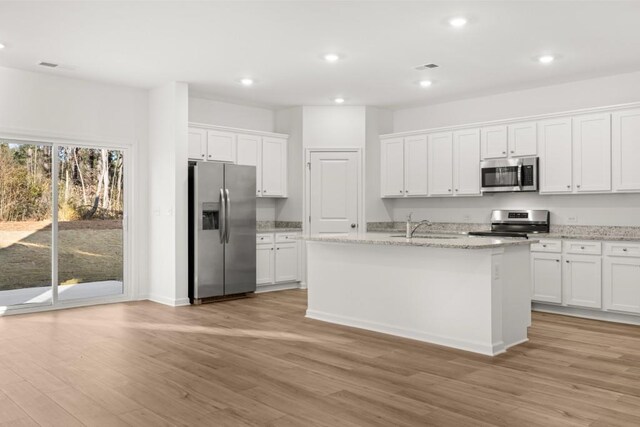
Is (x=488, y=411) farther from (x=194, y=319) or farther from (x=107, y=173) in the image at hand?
(x=107, y=173)

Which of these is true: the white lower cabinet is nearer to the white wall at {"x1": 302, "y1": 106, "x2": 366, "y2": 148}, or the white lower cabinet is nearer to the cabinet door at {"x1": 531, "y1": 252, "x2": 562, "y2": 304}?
the white wall at {"x1": 302, "y1": 106, "x2": 366, "y2": 148}

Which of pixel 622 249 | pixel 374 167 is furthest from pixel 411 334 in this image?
pixel 374 167

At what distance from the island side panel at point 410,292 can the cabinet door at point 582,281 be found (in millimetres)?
2006

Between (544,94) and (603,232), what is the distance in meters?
1.86

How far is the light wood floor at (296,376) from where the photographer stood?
118 inches

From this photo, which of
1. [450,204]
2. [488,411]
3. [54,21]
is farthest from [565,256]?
[54,21]

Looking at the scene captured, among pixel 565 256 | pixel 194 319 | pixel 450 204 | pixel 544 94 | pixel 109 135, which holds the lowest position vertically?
pixel 194 319

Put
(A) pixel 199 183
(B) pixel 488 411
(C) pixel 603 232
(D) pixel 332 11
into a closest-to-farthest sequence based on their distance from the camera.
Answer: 1. (B) pixel 488 411
2. (D) pixel 332 11
3. (C) pixel 603 232
4. (A) pixel 199 183

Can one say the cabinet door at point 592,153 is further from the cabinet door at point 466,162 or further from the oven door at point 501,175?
the cabinet door at point 466,162

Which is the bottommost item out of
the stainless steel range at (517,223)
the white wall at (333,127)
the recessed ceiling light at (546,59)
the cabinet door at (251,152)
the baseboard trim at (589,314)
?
the baseboard trim at (589,314)

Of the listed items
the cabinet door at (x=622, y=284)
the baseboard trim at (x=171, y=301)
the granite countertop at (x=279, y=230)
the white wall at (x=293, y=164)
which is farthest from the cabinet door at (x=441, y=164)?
the baseboard trim at (x=171, y=301)

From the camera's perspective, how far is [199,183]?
6.70 metres

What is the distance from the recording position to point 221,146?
24.2 ft

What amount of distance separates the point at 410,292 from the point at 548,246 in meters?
2.20
